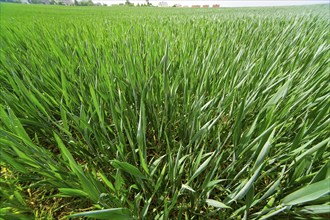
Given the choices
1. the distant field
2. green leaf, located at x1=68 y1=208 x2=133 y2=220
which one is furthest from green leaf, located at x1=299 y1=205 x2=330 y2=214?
green leaf, located at x1=68 y1=208 x2=133 y2=220

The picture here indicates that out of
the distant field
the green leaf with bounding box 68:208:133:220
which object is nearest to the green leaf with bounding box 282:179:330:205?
the distant field

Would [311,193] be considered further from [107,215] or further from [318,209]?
[107,215]

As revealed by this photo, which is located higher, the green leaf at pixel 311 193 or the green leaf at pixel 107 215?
the green leaf at pixel 311 193

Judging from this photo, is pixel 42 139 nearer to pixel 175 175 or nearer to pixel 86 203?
pixel 86 203

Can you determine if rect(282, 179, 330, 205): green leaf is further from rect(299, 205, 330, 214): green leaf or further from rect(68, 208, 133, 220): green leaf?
rect(68, 208, 133, 220): green leaf

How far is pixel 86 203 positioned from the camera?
1.22 feet

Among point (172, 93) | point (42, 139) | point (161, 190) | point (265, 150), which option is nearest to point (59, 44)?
point (42, 139)

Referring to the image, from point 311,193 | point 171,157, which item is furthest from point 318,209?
point 171,157

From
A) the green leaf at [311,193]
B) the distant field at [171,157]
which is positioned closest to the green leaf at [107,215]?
the distant field at [171,157]

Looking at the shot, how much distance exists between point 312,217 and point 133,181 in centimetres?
31

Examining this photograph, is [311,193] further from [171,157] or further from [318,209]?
[171,157]

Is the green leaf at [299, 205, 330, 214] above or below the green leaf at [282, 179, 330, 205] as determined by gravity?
below

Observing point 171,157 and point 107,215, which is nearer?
point 107,215

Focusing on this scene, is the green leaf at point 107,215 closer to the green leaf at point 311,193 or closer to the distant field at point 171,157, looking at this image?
the distant field at point 171,157
